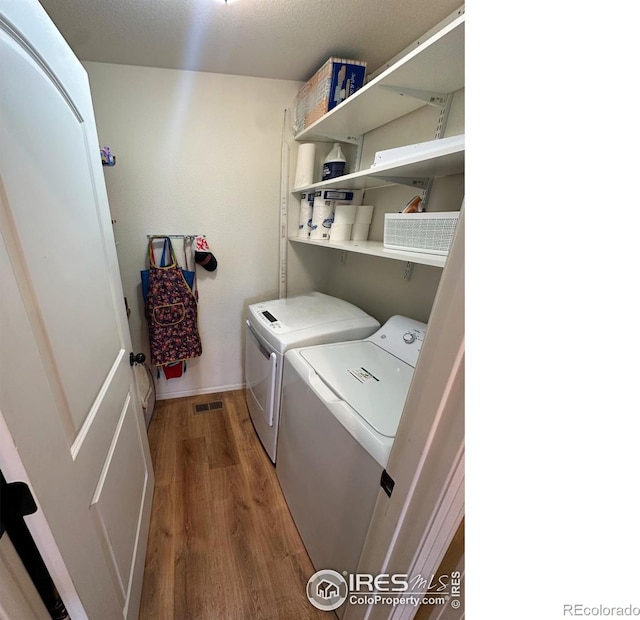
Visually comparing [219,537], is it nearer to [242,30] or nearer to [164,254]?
[164,254]

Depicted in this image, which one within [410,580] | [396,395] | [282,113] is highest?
[282,113]

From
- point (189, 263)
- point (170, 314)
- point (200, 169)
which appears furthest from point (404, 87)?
point (170, 314)

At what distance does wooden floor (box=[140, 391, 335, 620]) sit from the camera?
107 centimetres

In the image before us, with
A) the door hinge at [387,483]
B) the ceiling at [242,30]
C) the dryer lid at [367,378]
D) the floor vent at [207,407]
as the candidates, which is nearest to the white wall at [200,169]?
the ceiling at [242,30]

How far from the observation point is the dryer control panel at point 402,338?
1185mm

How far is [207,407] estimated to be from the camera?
2.13 meters

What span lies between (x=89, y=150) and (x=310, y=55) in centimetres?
126

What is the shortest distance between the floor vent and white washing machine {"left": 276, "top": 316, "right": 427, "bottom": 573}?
95cm

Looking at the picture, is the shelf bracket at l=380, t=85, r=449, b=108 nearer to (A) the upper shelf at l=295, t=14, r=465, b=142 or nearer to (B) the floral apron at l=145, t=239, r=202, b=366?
(A) the upper shelf at l=295, t=14, r=465, b=142

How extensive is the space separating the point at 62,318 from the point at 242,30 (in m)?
1.50

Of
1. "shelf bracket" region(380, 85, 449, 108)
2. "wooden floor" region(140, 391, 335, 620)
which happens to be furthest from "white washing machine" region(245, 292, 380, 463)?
"shelf bracket" region(380, 85, 449, 108)
